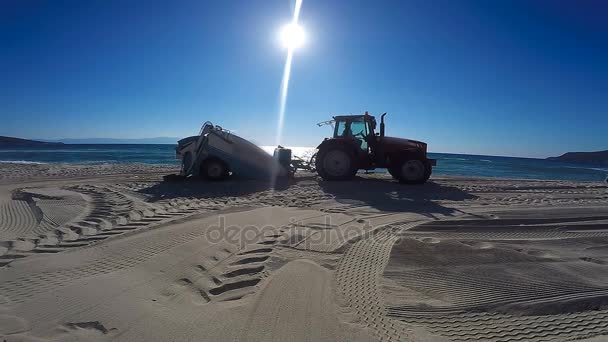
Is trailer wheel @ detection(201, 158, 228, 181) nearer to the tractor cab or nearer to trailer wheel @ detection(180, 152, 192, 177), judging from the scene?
trailer wheel @ detection(180, 152, 192, 177)

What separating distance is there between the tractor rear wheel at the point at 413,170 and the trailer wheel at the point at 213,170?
17.8ft

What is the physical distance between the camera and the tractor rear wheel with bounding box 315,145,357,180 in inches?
383

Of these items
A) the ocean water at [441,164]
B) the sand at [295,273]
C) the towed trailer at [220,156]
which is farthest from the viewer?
the ocean water at [441,164]

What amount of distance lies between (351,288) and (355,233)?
161 cm

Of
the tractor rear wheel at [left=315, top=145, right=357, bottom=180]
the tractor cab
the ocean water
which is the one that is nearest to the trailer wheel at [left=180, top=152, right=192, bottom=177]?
the ocean water

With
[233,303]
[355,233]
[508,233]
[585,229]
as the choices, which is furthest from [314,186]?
[233,303]

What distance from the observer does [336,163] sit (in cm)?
981

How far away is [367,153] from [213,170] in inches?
189

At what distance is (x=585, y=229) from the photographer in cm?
491

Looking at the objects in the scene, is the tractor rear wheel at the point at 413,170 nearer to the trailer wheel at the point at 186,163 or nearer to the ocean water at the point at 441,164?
the ocean water at the point at 441,164

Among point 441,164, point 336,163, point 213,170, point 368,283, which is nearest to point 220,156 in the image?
point 213,170

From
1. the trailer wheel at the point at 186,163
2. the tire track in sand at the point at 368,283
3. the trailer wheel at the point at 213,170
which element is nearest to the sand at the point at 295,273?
the tire track in sand at the point at 368,283

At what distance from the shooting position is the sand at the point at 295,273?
2.19 m

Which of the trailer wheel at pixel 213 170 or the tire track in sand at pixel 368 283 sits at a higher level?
the trailer wheel at pixel 213 170
